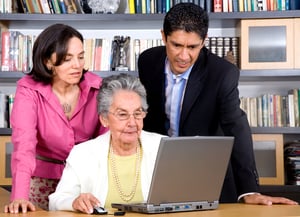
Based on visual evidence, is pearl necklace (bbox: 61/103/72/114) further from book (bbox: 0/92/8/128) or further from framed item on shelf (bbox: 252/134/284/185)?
framed item on shelf (bbox: 252/134/284/185)

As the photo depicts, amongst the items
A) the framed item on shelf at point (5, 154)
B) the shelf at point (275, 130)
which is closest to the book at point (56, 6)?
the framed item on shelf at point (5, 154)

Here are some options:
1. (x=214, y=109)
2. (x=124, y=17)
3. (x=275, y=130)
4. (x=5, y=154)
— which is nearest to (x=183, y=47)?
(x=214, y=109)

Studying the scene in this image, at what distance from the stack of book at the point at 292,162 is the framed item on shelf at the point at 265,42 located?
1.72ft

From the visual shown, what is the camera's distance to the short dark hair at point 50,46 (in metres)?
2.69

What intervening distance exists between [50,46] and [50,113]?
0.93ft

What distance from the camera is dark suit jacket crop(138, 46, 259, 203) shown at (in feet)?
9.23

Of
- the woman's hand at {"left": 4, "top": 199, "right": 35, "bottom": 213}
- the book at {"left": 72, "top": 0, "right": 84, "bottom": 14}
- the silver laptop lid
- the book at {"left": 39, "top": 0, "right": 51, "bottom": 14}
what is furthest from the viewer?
the book at {"left": 72, "top": 0, "right": 84, "bottom": 14}

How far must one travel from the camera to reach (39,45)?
8.92 feet

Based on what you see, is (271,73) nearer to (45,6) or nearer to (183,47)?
(45,6)

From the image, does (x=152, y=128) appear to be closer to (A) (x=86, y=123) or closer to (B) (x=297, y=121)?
(A) (x=86, y=123)

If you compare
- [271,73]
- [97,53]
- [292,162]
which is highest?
[97,53]

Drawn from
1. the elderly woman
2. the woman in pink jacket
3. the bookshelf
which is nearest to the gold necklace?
the elderly woman

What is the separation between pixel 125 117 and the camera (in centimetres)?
262

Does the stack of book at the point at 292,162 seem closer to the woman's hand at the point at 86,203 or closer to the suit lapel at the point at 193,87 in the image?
the suit lapel at the point at 193,87
